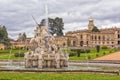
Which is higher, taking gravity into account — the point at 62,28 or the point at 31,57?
the point at 62,28

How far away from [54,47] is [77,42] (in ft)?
275

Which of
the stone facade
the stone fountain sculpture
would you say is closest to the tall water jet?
the stone fountain sculpture

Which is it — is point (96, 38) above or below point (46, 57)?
above

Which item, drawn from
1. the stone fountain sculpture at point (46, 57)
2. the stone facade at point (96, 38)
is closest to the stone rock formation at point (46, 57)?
the stone fountain sculpture at point (46, 57)

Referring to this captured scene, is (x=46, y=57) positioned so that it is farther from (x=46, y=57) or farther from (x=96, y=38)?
(x=96, y=38)

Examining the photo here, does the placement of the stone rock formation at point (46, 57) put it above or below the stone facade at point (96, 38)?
below

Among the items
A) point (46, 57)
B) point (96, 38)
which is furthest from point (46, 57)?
point (96, 38)

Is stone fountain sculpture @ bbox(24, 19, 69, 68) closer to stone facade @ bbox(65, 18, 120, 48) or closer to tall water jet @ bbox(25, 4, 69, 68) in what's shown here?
tall water jet @ bbox(25, 4, 69, 68)

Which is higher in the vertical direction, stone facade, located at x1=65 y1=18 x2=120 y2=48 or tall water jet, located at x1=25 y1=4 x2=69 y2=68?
stone facade, located at x1=65 y1=18 x2=120 y2=48

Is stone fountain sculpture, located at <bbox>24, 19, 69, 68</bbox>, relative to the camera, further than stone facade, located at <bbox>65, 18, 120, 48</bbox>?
No

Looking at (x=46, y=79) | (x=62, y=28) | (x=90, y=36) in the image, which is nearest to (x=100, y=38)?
(x=90, y=36)

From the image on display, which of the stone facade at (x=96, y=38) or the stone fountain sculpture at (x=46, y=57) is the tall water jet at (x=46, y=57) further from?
the stone facade at (x=96, y=38)

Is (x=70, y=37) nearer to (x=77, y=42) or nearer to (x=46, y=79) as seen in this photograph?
(x=77, y=42)

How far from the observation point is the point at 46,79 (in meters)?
18.9
